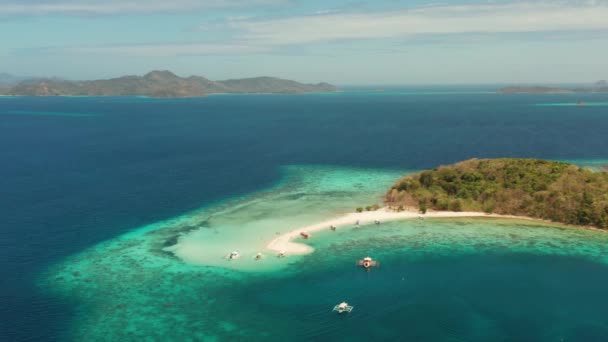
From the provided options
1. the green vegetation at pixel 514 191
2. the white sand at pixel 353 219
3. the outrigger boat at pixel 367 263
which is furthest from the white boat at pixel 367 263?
the green vegetation at pixel 514 191

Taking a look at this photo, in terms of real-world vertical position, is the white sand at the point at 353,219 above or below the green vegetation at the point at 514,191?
below

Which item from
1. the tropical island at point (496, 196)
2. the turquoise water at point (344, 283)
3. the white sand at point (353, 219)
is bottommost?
the turquoise water at point (344, 283)

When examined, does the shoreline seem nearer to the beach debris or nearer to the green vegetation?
the green vegetation

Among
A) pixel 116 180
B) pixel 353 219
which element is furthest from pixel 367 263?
pixel 116 180

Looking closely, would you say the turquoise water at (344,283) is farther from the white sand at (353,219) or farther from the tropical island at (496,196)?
the tropical island at (496,196)

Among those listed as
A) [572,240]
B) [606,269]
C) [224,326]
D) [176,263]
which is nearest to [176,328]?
[224,326]

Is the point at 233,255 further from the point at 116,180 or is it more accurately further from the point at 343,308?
the point at 116,180
